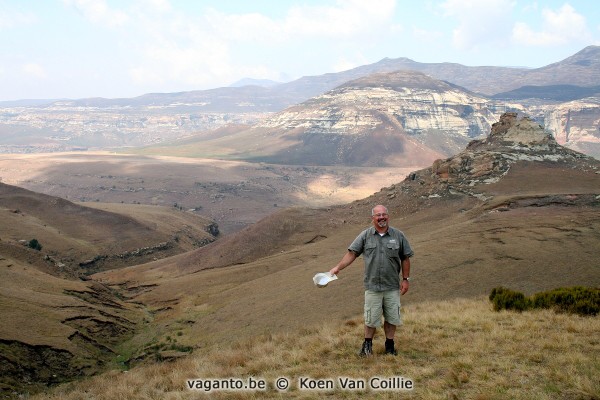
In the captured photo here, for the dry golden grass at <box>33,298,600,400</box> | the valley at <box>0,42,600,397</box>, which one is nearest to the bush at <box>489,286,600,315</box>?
the dry golden grass at <box>33,298,600,400</box>

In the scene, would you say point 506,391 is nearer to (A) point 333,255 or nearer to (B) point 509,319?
(B) point 509,319

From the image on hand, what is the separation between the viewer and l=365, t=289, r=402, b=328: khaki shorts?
371 inches

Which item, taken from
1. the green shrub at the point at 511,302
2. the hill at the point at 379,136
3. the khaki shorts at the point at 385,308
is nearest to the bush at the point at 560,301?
the green shrub at the point at 511,302

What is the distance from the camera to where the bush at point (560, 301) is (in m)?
12.2

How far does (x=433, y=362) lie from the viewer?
29.6ft

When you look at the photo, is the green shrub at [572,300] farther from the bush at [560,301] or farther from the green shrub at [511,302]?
the green shrub at [511,302]

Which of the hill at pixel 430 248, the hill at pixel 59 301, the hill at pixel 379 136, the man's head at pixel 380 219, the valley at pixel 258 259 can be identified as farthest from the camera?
the hill at pixel 379 136

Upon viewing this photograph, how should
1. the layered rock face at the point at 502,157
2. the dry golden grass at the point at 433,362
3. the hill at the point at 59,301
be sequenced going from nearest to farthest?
the dry golden grass at the point at 433,362, the hill at the point at 59,301, the layered rock face at the point at 502,157

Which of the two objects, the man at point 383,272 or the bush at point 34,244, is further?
the bush at point 34,244

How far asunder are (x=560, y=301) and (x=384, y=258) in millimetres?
6268

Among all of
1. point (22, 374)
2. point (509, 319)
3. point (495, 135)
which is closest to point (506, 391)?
point (509, 319)

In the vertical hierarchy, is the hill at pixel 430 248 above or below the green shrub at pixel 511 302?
below

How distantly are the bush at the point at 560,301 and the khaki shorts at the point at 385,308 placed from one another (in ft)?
16.5

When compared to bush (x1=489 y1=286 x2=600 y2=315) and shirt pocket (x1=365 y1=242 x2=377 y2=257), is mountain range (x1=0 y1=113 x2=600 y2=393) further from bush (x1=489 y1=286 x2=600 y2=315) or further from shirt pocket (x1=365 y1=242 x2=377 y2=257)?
shirt pocket (x1=365 y1=242 x2=377 y2=257)
